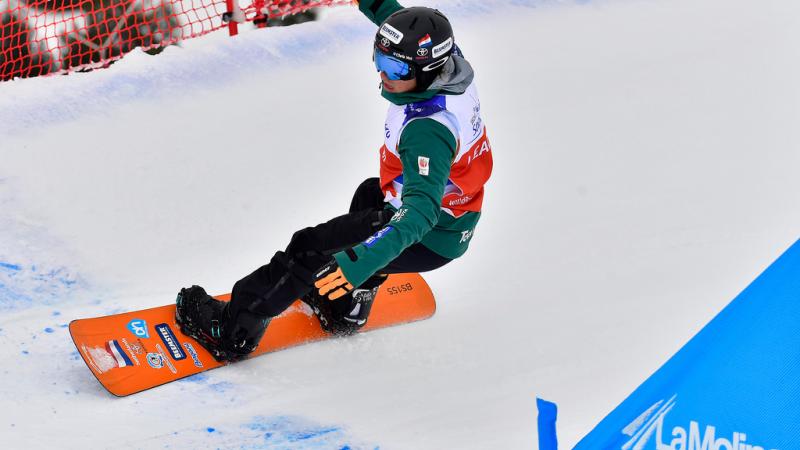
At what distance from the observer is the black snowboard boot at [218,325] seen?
3811 millimetres

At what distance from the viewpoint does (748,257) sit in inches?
184

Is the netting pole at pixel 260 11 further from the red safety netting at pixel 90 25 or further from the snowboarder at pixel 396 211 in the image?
the snowboarder at pixel 396 211

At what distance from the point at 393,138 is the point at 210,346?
1162mm

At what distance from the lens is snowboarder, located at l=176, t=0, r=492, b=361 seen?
2.97 meters

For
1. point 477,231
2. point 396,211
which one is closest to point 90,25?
point 477,231

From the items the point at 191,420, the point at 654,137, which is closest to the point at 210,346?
the point at 191,420

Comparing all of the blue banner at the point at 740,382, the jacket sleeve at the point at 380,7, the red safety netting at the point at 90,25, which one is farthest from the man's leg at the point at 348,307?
the red safety netting at the point at 90,25

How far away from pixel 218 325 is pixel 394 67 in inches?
51.4

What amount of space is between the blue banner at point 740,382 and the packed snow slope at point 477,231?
46.4 inches

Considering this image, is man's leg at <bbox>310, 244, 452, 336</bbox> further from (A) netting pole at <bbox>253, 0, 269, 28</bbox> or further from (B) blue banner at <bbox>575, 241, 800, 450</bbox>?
(A) netting pole at <bbox>253, 0, 269, 28</bbox>

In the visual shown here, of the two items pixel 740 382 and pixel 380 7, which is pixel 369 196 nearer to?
pixel 380 7

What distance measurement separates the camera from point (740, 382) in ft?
6.98

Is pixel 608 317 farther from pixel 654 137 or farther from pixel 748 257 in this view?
pixel 654 137

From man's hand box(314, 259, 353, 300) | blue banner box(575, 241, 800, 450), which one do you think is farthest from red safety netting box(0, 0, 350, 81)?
blue banner box(575, 241, 800, 450)
